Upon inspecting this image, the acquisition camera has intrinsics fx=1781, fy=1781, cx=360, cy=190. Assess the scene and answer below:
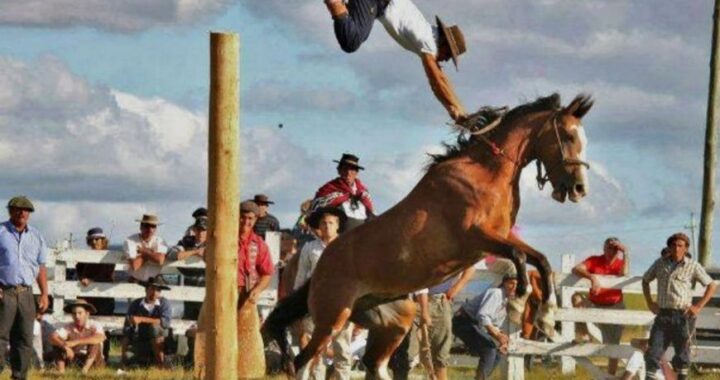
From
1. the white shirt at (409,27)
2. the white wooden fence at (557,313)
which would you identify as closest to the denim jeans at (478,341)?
the white wooden fence at (557,313)

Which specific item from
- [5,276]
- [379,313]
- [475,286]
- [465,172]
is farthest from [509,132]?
[475,286]

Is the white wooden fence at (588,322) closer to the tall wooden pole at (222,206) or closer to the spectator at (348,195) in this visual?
the spectator at (348,195)

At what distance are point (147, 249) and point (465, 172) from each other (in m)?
6.04

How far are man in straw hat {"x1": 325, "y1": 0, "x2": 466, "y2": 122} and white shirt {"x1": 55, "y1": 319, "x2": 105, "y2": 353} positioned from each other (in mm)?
6147

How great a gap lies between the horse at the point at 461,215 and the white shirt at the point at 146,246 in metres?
5.03

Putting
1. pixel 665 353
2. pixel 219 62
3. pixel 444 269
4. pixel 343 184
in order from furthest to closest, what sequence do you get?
pixel 665 353
pixel 343 184
pixel 444 269
pixel 219 62

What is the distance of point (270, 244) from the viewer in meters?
18.7

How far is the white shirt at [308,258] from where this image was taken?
15867 mm

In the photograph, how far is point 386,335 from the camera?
14.5m

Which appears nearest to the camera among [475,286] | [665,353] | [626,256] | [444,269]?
[444,269]

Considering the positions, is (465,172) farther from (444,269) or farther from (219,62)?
(219,62)

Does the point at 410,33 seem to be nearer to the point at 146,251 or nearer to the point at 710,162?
the point at 146,251

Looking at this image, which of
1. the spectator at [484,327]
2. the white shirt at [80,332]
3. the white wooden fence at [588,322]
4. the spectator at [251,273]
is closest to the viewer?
the spectator at [251,273]

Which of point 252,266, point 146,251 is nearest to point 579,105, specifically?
point 252,266
